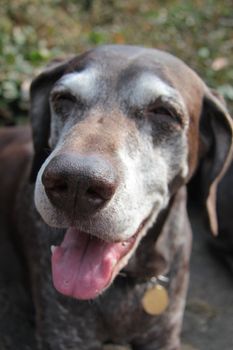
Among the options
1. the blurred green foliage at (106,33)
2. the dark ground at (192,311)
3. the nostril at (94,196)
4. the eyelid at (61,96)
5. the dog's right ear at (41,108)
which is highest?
the eyelid at (61,96)

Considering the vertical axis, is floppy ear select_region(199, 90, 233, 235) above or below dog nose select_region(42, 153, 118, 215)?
below

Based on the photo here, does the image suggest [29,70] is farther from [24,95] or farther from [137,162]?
[137,162]

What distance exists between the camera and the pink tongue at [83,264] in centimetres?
294

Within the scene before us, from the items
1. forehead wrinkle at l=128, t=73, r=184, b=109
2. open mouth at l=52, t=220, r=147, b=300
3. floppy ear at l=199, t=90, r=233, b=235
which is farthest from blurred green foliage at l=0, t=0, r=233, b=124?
open mouth at l=52, t=220, r=147, b=300

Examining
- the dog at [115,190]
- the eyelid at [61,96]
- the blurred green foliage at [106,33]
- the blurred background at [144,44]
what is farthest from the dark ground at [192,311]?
the blurred green foliage at [106,33]

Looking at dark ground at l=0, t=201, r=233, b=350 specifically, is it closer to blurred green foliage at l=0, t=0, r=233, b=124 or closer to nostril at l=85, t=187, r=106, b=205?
nostril at l=85, t=187, r=106, b=205

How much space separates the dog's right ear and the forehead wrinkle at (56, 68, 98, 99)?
1.27ft

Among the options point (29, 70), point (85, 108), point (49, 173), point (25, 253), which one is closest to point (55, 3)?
point (29, 70)

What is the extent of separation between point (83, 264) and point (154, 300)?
84cm

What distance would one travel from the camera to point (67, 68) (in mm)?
3506

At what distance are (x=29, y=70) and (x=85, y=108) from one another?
2799 mm

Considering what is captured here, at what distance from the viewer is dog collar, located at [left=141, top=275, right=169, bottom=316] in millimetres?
3656

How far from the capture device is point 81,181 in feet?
8.41

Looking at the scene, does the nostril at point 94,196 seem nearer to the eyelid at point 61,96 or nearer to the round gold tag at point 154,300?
the eyelid at point 61,96
